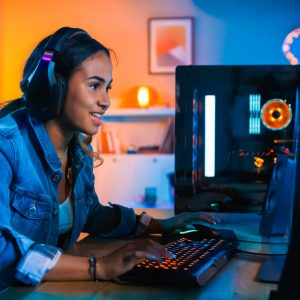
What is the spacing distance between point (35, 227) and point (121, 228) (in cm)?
25

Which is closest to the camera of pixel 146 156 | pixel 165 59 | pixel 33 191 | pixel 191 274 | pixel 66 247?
pixel 191 274

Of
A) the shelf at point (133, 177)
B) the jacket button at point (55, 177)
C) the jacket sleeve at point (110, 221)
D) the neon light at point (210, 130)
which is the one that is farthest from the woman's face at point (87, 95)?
the shelf at point (133, 177)

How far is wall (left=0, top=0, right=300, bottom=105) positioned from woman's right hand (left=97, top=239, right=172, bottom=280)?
299 centimetres

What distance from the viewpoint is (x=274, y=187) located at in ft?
3.95

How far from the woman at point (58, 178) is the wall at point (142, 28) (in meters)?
2.52

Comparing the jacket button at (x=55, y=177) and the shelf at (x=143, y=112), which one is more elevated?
the jacket button at (x=55, y=177)

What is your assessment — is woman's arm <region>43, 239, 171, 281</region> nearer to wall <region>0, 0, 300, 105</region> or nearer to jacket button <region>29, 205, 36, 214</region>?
jacket button <region>29, 205, 36, 214</region>

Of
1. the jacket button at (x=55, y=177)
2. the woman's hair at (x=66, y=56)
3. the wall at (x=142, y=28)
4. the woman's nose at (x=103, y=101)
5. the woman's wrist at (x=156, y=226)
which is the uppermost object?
the wall at (x=142, y=28)

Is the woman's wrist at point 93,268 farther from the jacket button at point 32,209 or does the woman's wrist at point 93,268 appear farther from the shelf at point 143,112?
the shelf at point 143,112

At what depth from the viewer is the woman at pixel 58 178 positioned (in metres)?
0.79

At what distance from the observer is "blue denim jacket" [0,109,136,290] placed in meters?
0.79

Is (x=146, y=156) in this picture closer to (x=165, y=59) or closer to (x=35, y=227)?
(x=165, y=59)

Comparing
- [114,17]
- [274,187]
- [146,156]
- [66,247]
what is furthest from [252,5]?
[66,247]

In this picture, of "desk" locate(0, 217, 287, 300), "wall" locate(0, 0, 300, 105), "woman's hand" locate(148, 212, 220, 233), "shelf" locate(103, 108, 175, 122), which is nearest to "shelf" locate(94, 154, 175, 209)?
"shelf" locate(103, 108, 175, 122)
